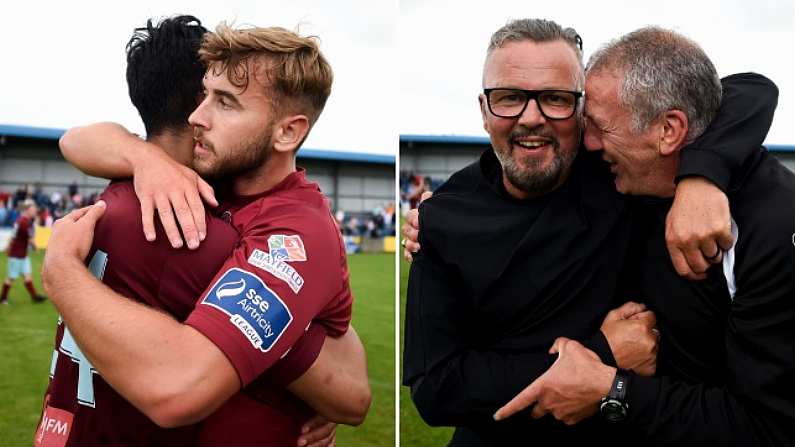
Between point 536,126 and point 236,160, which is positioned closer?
point 236,160

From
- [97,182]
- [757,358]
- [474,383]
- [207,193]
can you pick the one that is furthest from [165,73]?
[97,182]

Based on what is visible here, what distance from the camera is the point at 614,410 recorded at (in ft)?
8.06

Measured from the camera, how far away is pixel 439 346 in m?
2.72

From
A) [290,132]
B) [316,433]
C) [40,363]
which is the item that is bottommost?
[40,363]

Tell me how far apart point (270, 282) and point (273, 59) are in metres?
0.88

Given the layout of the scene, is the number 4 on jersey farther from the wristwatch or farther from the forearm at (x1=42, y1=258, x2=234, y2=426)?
the wristwatch

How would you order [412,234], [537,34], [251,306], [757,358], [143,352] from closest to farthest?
1. [143,352]
2. [251,306]
3. [757,358]
4. [537,34]
5. [412,234]

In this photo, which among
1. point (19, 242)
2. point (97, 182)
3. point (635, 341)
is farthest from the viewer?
point (97, 182)

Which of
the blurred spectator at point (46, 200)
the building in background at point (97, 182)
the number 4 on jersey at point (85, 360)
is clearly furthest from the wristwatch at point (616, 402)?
the blurred spectator at point (46, 200)

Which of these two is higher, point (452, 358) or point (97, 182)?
point (452, 358)

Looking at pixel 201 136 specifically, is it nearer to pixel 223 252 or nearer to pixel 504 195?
pixel 223 252

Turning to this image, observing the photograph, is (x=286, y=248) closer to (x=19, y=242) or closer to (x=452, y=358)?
(x=452, y=358)

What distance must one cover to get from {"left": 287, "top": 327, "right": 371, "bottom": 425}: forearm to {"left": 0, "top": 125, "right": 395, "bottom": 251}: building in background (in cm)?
3061

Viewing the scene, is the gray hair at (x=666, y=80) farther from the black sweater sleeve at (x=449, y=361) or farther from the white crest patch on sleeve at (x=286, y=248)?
the white crest patch on sleeve at (x=286, y=248)
